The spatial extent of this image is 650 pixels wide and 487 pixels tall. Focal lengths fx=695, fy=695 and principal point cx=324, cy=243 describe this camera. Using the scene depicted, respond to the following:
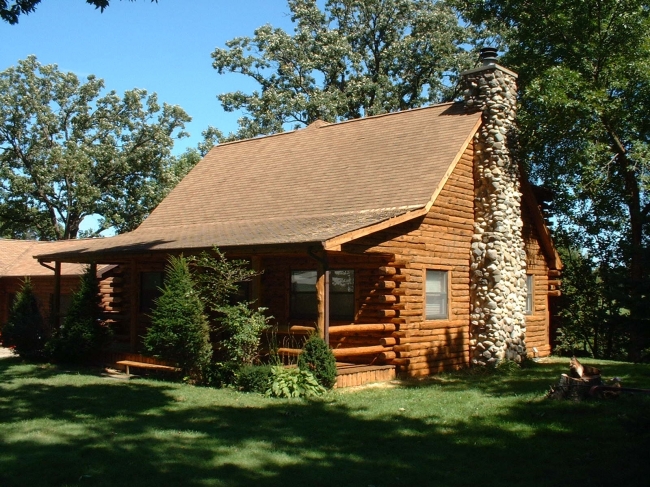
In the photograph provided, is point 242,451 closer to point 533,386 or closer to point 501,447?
point 501,447

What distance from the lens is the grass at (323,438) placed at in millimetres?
6969

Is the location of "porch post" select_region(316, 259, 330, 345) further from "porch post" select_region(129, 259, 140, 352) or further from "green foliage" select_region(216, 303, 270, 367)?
"porch post" select_region(129, 259, 140, 352)

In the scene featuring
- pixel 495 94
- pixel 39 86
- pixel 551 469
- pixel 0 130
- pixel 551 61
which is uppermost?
pixel 39 86

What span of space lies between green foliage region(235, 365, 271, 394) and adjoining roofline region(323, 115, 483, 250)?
2573 mm

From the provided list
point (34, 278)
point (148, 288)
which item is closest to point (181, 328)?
point (148, 288)

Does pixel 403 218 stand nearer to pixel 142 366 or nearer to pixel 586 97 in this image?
pixel 142 366

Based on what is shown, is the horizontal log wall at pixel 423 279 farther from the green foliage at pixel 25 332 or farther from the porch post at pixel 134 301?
the green foliage at pixel 25 332

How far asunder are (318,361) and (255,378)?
1.18m

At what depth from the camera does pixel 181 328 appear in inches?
531

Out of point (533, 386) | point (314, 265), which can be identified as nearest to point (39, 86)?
point (314, 265)

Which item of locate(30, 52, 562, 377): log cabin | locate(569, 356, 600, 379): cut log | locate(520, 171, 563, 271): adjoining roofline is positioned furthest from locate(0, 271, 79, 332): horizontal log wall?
locate(569, 356, 600, 379): cut log

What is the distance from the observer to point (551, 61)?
19.9 metres

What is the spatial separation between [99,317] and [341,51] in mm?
21251

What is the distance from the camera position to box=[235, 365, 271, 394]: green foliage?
1240cm
